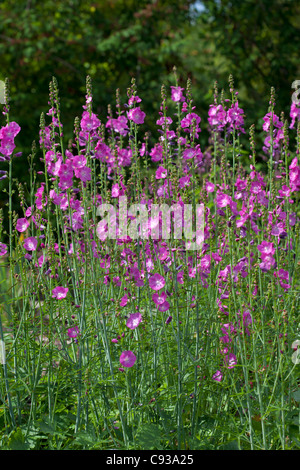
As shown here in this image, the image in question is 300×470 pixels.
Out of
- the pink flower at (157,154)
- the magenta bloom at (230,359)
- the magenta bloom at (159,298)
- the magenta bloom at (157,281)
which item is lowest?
the magenta bloom at (230,359)

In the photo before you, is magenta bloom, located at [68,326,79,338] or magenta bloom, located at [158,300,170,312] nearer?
magenta bloom, located at [158,300,170,312]

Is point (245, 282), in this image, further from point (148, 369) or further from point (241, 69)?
point (241, 69)

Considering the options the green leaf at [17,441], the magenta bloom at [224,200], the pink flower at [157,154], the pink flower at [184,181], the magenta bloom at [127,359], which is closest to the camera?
the magenta bloom at [127,359]

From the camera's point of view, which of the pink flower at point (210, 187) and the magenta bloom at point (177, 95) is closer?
the magenta bloom at point (177, 95)

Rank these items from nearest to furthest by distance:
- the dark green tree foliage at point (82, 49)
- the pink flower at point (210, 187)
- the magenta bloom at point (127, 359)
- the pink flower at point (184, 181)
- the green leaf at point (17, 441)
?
the magenta bloom at point (127, 359)
the green leaf at point (17, 441)
the pink flower at point (184, 181)
the pink flower at point (210, 187)
the dark green tree foliage at point (82, 49)

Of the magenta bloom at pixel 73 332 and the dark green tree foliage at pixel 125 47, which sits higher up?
the dark green tree foliage at pixel 125 47

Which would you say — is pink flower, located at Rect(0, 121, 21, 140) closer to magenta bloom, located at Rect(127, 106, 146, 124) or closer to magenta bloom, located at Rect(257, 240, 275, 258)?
magenta bloom, located at Rect(127, 106, 146, 124)

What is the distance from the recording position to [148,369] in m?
2.49

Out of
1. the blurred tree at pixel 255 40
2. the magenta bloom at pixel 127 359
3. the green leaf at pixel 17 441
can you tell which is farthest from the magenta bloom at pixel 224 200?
the blurred tree at pixel 255 40

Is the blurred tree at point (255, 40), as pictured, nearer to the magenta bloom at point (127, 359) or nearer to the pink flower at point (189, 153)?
the pink flower at point (189, 153)

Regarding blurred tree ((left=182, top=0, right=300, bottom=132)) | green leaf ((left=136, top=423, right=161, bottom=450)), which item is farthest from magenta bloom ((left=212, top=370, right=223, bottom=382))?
blurred tree ((left=182, top=0, right=300, bottom=132))

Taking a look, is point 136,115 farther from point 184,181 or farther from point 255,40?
point 255,40
